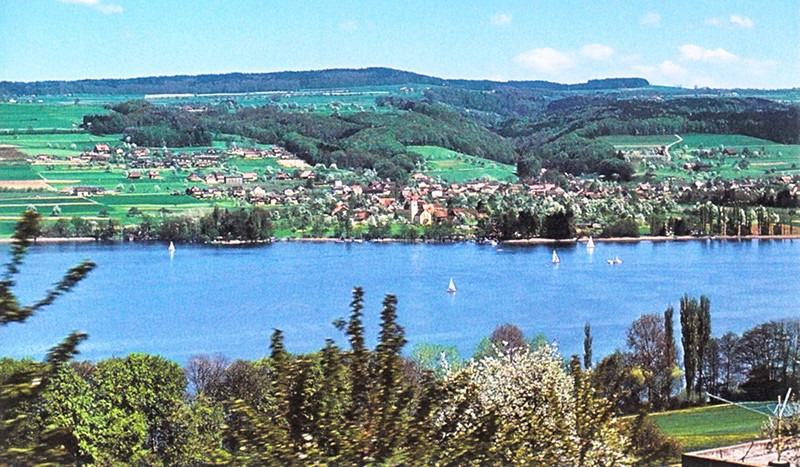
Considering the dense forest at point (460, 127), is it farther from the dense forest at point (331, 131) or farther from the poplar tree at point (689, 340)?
the poplar tree at point (689, 340)

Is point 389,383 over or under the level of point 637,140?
under

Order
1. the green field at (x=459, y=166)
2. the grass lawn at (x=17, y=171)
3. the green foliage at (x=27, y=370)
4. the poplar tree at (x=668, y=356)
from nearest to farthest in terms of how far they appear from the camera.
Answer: the green foliage at (x=27, y=370), the poplar tree at (x=668, y=356), the grass lawn at (x=17, y=171), the green field at (x=459, y=166)

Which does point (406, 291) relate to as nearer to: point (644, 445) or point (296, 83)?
point (296, 83)

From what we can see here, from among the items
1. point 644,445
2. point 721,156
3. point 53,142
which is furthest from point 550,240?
point 644,445

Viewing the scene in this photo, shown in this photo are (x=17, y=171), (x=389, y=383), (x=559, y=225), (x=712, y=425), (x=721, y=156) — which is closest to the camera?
(x=389, y=383)

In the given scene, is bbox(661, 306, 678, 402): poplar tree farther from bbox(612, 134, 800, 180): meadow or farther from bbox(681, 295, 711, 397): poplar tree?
bbox(612, 134, 800, 180): meadow

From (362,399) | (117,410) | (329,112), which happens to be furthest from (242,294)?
(362,399)

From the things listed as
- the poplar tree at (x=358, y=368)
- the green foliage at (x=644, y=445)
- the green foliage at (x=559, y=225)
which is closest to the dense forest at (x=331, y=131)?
the green foliage at (x=559, y=225)
